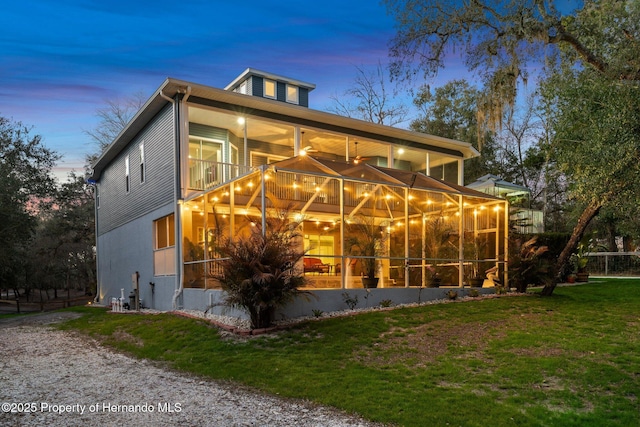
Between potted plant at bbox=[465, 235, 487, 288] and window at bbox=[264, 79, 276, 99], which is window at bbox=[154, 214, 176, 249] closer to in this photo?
window at bbox=[264, 79, 276, 99]

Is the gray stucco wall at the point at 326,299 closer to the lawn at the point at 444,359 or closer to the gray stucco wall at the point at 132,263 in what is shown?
the lawn at the point at 444,359

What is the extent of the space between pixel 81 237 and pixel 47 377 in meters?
26.5

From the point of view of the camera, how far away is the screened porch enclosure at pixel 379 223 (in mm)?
11203

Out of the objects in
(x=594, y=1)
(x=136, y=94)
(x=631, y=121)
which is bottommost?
(x=631, y=121)

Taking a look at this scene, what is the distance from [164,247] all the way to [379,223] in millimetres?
6690

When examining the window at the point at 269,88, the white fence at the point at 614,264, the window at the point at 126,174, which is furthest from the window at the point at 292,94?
the white fence at the point at 614,264

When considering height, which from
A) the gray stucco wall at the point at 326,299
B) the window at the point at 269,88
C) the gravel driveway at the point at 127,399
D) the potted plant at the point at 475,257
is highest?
the window at the point at 269,88

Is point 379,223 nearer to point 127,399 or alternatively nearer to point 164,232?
point 164,232

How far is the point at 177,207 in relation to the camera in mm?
12789

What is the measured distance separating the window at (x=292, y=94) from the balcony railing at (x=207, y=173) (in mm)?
6644

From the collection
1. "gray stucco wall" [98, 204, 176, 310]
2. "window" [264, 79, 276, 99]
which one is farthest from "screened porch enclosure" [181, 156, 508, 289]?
"window" [264, 79, 276, 99]

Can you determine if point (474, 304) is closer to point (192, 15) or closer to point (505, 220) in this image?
point (505, 220)

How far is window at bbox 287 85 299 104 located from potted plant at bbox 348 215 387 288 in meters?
10.00

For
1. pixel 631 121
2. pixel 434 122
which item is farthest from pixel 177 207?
pixel 434 122
